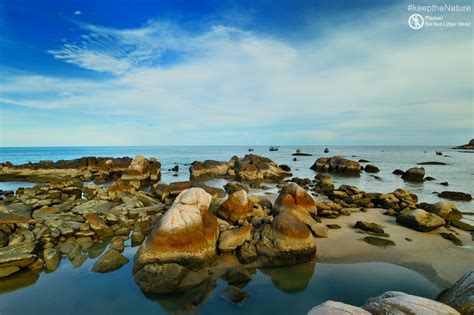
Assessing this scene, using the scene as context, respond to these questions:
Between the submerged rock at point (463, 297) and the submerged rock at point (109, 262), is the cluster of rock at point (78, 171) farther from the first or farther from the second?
the submerged rock at point (463, 297)

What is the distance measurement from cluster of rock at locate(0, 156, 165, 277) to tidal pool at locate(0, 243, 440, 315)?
65 centimetres

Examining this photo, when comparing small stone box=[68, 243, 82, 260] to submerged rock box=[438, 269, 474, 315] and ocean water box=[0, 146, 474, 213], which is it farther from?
ocean water box=[0, 146, 474, 213]

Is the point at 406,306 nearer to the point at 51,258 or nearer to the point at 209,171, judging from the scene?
the point at 51,258

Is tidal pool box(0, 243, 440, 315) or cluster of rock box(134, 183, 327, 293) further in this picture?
cluster of rock box(134, 183, 327, 293)

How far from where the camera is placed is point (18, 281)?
8352 mm

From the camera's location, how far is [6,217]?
39.5 feet

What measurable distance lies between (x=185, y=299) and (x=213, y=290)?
33.4 inches

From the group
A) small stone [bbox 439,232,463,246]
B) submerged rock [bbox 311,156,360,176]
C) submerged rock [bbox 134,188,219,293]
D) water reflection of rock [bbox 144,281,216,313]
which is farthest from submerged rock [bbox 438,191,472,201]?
water reflection of rock [bbox 144,281,216,313]

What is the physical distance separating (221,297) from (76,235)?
336 inches

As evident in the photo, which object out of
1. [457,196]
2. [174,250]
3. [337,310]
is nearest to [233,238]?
[174,250]

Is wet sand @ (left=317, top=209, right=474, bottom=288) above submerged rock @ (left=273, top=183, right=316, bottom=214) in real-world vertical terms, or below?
below

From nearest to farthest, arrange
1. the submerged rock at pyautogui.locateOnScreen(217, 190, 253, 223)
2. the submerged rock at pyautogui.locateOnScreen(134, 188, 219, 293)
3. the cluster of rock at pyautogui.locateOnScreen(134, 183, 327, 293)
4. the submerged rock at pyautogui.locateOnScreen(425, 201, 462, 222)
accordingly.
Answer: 1. the submerged rock at pyautogui.locateOnScreen(134, 188, 219, 293)
2. the cluster of rock at pyautogui.locateOnScreen(134, 183, 327, 293)
3. the submerged rock at pyautogui.locateOnScreen(217, 190, 253, 223)
4. the submerged rock at pyautogui.locateOnScreen(425, 201, 462, 222)

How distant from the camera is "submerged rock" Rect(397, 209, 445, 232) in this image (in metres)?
12.4

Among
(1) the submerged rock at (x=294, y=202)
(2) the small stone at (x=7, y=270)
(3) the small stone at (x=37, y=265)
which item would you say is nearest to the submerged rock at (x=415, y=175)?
(1) the submerged rock at (x=294, y=202)
